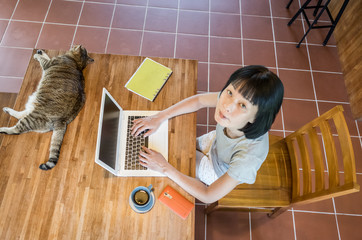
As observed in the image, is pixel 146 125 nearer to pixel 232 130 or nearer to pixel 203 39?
pixel 232 130

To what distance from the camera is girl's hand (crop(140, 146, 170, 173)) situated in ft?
4.16

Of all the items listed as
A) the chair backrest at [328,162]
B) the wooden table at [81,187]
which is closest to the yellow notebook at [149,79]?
the wooden table at [81,187]

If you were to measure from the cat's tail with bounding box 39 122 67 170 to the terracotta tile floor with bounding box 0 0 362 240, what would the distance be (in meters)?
1.34

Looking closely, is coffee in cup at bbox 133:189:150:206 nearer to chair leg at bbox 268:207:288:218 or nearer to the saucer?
the saucer

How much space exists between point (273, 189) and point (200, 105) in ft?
2.42

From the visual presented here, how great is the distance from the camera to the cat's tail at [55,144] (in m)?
1.28

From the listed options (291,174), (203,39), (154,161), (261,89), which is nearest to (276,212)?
(291,174)

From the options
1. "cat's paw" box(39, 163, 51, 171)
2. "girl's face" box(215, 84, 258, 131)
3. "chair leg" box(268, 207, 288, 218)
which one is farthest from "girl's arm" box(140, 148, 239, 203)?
"chair leg" box(268, 207, 288, 218)

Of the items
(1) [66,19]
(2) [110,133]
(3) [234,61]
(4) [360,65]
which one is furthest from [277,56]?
(1) [66,19]

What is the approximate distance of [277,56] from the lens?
2789 mm

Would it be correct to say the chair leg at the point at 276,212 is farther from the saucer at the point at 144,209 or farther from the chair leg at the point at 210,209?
the saucer at the point at 144,209

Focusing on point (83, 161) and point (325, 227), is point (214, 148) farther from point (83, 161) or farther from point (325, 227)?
point (325, 227)

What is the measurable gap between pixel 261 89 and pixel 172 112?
23.2 inches

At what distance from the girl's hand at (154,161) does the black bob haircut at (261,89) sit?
0.52 m
